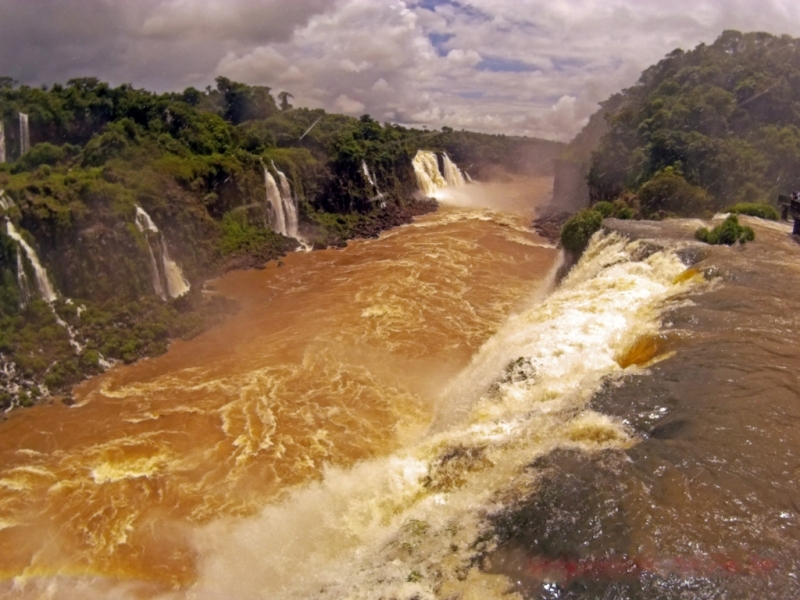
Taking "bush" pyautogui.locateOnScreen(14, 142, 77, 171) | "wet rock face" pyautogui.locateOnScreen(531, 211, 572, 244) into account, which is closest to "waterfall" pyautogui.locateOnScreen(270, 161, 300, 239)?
"bush" pyautogui.locateOnScreen(14, 142, 77, 171)

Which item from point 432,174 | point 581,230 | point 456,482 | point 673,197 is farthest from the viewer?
point 432,174

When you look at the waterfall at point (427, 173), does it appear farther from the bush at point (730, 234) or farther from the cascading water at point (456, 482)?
the cascading water at point (456, 482)

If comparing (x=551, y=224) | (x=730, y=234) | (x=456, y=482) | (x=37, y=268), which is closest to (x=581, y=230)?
(x=730, y=234)

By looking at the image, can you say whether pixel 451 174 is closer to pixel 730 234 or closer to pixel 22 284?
pixel 730 234

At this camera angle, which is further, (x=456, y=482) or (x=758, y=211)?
(x=758, y=211)

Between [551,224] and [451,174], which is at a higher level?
[451,174]

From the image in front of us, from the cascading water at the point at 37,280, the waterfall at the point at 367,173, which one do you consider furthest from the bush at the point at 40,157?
the waterfall at the point at 367,173
